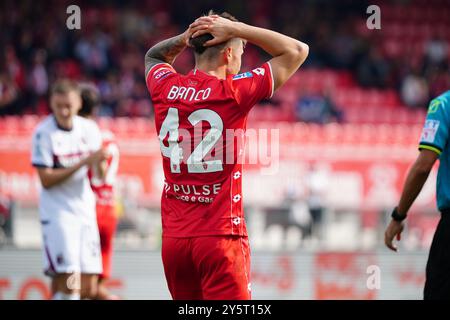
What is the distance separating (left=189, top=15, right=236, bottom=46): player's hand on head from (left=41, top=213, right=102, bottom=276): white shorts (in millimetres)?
3109

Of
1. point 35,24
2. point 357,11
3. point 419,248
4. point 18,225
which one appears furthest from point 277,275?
point 357,11

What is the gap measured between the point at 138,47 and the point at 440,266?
15110 mm

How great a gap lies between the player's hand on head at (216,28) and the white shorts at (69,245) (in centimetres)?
311

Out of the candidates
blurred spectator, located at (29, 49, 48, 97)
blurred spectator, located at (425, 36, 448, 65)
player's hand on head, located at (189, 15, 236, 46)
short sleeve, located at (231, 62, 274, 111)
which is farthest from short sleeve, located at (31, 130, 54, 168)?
blurred spectator, located at (425, 36, 448, 65)

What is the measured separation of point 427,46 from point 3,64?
30.9 feet

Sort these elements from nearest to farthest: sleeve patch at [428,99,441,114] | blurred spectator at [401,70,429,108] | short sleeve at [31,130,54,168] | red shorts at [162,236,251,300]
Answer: red shorts at [162,236,251,300] → sleeve patch at [428,99,441,114] → short sleeve at [31,130,54,168] → blurred spectator at [401,70,429,108]

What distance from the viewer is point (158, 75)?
5.23 meters

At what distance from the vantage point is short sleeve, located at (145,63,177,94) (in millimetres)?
5156

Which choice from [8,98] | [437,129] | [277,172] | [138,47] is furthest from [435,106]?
[138,47]

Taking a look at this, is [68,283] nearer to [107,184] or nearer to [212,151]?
[107,184]

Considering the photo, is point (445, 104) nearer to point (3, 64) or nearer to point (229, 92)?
point (229, 92)

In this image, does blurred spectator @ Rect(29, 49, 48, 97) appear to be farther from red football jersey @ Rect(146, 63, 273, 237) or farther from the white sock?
red football jersey @ Rect(146, 63, 273, 237)

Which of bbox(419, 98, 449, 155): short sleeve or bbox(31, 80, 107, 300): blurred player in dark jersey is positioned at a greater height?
bbox(419, 98, 449, 155): short sleeve

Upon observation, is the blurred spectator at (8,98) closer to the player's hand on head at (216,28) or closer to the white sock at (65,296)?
the white sock at (65,296)
